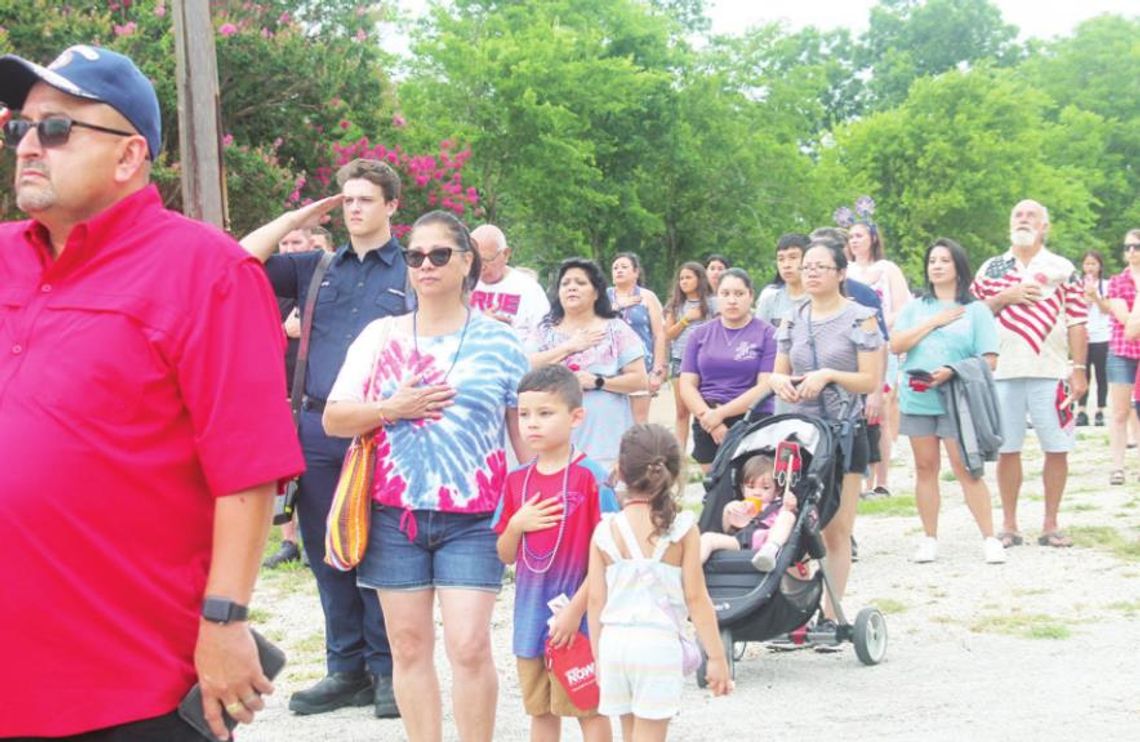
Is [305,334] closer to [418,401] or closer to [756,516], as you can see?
[418,401]

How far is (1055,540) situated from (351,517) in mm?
6596

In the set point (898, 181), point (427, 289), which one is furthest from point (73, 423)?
point (898, 181)

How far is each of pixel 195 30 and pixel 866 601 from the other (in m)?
5.65

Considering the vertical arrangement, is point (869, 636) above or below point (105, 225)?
below

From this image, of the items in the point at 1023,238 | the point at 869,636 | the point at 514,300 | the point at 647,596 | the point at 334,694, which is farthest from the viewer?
the point at 1023,238

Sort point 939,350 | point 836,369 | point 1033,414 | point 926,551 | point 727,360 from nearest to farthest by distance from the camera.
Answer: point 836,369 → point 727,360 → point 939,350 → point 926,551 → point 1033,414

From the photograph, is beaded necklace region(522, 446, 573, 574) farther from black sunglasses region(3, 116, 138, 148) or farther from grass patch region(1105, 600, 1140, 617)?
grass patch region(1105, 600, 1140, 617)

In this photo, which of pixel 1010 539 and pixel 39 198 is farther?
pixel 1010 539

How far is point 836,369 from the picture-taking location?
26.8ft

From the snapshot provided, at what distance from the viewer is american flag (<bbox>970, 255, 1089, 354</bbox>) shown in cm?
1066

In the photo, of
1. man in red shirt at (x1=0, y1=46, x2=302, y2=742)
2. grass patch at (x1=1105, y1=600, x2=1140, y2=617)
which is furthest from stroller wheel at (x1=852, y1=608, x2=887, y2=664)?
man in red shirt at (x1=0, y1=46, x2=302, y2=742)

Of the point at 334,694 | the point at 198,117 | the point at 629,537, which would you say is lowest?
the point at 334,694

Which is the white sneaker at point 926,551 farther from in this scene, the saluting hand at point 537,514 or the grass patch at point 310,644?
the saluting hand at point 537,514

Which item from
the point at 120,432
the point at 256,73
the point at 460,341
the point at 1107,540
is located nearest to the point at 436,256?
the point at 460,341
